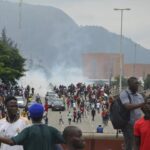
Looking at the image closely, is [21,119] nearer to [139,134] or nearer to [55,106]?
[139,134]

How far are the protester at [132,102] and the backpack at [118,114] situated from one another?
2.4 inches

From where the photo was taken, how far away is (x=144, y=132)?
8508mm

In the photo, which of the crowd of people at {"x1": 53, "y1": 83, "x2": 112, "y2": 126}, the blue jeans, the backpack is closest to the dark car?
the crowd of people at {"x1": 53, "y1": 83, "x2": 112, "y2": 126}

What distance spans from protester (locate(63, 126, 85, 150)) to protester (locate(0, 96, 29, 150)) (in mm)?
1996

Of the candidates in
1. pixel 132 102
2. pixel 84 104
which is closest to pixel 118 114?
pixel 132 102

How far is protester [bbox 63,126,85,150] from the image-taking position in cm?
666

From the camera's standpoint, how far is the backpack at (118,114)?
31.6 feet

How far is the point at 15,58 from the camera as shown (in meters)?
88.9

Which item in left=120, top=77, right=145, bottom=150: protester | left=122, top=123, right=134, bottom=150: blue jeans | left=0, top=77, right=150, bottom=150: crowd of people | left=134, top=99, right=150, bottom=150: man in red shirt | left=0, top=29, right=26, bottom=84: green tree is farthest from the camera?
left=0, top=29, right=26, bottom=84: green tree

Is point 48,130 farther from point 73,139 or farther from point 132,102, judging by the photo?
point 132,102

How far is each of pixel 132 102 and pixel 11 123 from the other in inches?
62.8

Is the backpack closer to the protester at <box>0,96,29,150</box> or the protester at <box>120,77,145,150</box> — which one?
the protester at <box>120,77,145,150</box>

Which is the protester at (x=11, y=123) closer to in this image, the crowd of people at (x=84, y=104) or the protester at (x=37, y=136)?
the protester at (x=37, y=136)

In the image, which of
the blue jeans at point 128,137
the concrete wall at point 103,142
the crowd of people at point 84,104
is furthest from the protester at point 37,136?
the crowd of people at point 84,104
